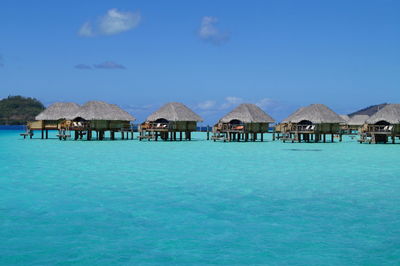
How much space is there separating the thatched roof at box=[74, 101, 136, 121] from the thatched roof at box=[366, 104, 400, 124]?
19161 millimetres

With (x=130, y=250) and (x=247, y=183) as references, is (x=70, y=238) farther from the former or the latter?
(x=247, y=183)

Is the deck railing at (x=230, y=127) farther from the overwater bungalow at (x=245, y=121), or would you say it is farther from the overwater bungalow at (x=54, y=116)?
the overwater bungalow at (x=54, y=116)

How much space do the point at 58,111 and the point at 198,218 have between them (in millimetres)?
38610

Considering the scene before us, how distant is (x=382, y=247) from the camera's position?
24.2 ft

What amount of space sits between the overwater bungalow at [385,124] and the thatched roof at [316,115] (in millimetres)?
2265

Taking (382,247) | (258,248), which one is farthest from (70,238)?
(382,247)

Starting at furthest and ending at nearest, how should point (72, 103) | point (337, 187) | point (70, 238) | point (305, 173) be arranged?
1. point (72, 103)
2. point (305, 173)
3. point (337, 187)
4. point (70, 238)

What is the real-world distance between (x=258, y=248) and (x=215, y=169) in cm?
1064

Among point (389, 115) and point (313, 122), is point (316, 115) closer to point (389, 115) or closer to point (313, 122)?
point (313, 122)

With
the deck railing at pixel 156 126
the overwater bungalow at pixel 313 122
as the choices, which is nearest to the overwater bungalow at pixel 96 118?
the deck railing at pixel 156 126

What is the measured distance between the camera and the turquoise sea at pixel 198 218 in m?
6.99

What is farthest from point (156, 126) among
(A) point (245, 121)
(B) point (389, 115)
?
(B) point (389, 115)

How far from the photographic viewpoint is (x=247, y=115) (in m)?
40.9

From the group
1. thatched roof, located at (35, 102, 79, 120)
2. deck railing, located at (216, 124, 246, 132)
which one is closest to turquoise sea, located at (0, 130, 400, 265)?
deck railing, located at (216, 124, 246, 132)
